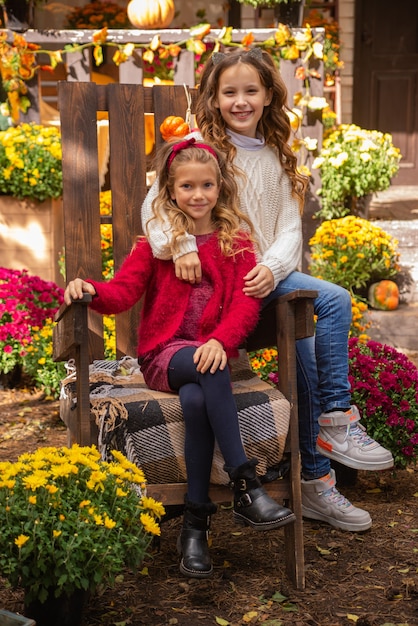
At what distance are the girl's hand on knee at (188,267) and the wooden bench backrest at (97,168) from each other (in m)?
0.51

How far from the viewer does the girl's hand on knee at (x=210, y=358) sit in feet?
7.90

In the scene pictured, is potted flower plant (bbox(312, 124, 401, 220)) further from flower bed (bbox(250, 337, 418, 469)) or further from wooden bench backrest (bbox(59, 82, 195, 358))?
wooden bench backrest (bbox(59, 82, 195, 358))

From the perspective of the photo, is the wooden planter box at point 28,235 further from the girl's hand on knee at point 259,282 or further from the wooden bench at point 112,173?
the girl's hand on knee at point 259,282

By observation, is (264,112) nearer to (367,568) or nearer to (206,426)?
(206,426)

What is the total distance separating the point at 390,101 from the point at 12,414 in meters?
5.45

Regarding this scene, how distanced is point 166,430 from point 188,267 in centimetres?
48

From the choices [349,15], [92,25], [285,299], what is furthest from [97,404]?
[349,15]

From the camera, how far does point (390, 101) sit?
8.42 m

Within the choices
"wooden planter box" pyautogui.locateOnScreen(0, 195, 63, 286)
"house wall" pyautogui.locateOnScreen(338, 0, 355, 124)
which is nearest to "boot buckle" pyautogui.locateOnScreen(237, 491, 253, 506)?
"wooden planter box" pyautogui.locateOnScreen(0, 195, 63, 286)

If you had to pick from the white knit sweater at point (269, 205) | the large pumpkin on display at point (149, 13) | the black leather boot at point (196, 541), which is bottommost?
the black leather boot at point (196, 541)

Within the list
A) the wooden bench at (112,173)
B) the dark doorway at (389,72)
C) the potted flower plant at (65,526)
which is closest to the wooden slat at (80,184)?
the wooden bench at (112,173)

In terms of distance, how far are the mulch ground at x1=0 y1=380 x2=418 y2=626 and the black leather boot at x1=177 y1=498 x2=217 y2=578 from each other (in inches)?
2.8

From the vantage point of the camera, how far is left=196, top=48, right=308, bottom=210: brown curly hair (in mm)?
2820

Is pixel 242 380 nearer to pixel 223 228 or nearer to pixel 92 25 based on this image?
pixel 223 228
